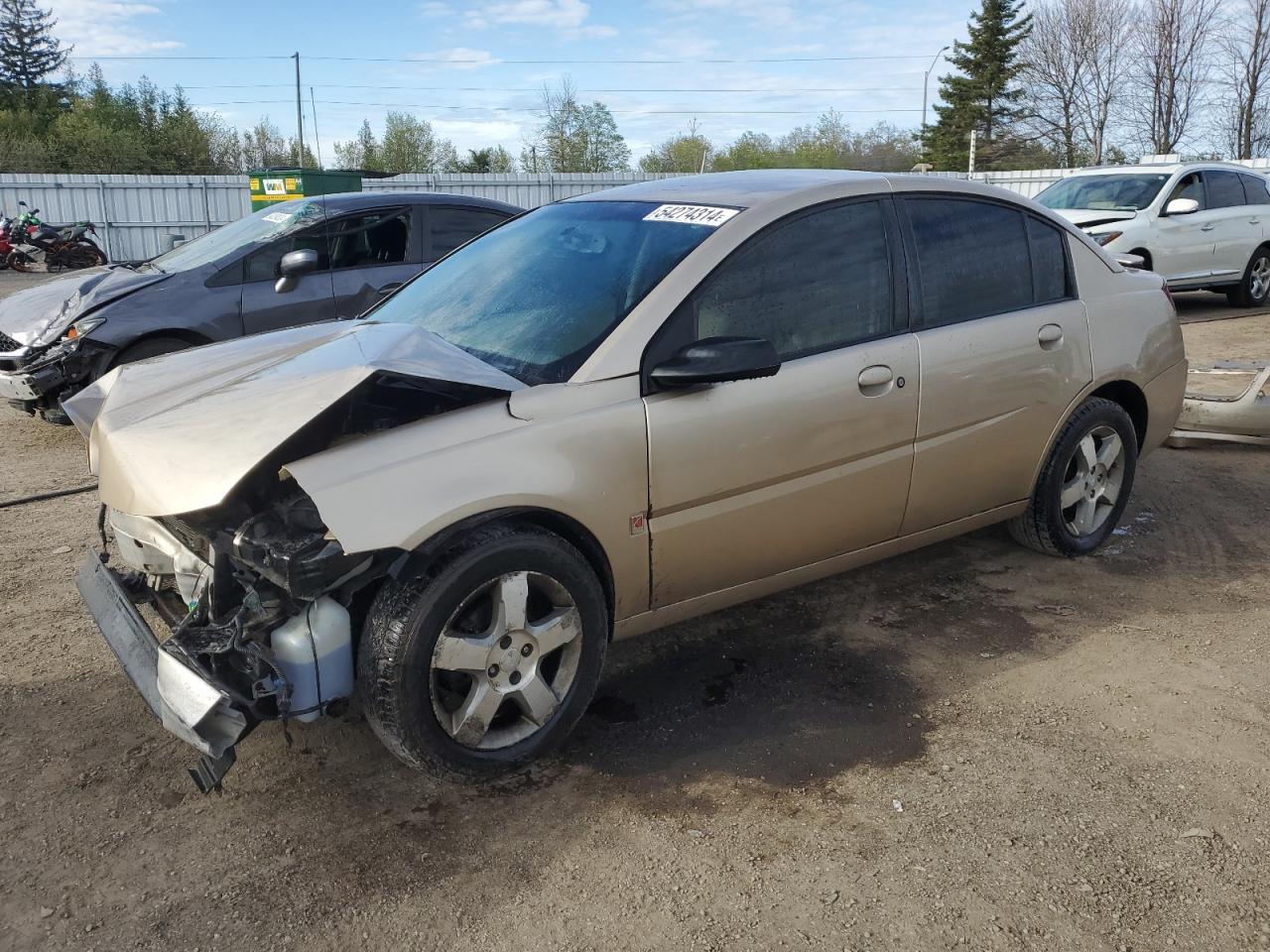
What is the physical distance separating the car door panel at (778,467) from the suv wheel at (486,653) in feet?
1.24

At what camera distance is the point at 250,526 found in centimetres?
283

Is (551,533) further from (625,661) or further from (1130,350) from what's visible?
(1130,350)

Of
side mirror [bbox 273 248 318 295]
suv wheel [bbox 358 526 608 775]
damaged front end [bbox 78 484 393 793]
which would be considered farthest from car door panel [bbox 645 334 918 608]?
side mirror [bbox 273 248 318 295]

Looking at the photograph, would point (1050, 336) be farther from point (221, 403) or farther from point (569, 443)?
A: point (221, 403)

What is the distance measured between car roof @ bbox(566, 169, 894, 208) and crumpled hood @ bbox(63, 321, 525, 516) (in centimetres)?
111

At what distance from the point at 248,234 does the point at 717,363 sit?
5.34 meters

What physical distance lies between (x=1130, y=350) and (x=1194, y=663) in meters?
1.52

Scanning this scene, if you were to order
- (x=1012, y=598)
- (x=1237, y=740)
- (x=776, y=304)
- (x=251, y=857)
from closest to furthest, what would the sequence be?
(x=251, y=857), (x=1237, y=740), (x=776, y=304), (x=1012, y=598)

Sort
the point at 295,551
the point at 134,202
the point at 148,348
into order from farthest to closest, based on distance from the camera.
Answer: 1. the point at 134,202
2. the point at 148,348
3. the point at 295,551

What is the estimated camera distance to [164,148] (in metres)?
46.1

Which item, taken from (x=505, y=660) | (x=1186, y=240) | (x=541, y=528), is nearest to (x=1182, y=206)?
(x=1186, y=240)

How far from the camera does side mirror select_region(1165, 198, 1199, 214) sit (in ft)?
38.2

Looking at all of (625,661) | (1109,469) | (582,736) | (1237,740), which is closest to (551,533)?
(582,736)

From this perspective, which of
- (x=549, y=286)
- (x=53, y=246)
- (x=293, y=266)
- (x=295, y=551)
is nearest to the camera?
(x=295, y=551)
